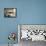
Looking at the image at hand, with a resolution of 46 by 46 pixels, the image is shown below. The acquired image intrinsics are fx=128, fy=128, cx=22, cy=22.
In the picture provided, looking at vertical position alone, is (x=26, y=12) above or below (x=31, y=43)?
above

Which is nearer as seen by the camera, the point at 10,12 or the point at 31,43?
the point at 31,43

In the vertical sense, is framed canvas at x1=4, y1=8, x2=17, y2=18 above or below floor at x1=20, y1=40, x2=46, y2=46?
above

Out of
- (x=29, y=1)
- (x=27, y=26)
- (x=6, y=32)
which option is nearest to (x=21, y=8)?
(x=29, y=1)

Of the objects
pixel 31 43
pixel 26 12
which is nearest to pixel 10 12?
pixel 26 12

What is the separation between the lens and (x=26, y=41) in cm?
392

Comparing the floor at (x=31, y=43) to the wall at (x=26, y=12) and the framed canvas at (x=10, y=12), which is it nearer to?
the wall at (x=26, y=12)

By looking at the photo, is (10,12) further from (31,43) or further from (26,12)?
(31,43)

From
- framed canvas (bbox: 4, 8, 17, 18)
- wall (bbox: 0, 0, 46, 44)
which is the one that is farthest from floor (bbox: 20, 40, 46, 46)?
framed canvas (bbox: 4, 8, 17, 18)

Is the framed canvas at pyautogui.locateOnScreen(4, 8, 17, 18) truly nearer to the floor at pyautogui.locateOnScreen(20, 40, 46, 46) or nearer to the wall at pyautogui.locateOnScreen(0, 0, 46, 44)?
the wall at pyautogui.locateOnScreen(0, 0, 46, 44)

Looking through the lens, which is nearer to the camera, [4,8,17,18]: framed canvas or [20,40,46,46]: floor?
[20,40,46,46]: floor

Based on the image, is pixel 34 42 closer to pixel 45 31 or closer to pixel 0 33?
pixel 45 31

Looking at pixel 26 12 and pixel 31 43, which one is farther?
pixel 26 12

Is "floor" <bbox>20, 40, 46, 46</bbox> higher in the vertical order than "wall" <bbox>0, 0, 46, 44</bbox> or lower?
lower

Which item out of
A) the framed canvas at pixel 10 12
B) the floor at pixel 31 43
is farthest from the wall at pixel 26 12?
the floor at pixel 31 43
